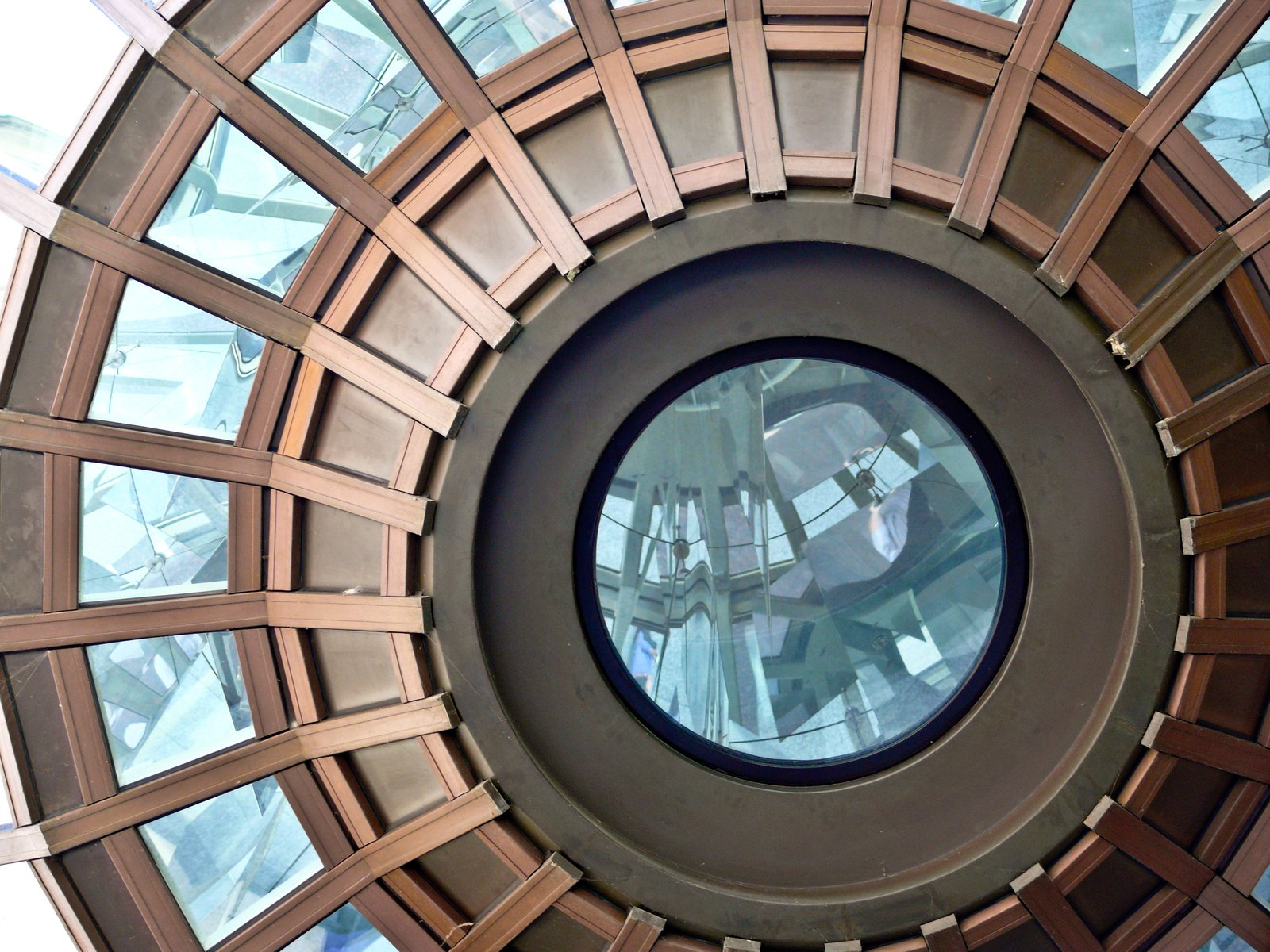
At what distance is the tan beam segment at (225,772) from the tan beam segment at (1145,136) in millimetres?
4755

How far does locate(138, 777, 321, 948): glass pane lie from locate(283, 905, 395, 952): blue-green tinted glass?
1.10 ft

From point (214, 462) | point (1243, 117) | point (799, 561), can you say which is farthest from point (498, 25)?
point (1243, 117)

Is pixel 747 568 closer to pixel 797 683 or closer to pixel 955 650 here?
pixel 797 683

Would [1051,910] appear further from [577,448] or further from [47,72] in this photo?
[47,72]

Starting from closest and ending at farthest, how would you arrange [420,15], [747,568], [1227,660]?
[420,15]
[1227,660]
[747,568]

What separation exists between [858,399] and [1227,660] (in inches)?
114

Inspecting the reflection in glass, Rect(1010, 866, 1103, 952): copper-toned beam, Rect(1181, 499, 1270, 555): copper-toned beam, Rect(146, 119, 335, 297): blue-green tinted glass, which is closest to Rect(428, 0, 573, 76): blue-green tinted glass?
Rect(146, 119, 335, 297): blue-green tinted glass

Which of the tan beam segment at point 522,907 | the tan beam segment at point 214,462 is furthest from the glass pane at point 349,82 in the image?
the tan beam segment at point 522,907

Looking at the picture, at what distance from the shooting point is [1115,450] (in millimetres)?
5379

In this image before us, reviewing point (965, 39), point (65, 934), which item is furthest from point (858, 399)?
point (65, 934)

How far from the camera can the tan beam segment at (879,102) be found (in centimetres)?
514

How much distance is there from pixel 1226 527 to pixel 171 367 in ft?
22.1

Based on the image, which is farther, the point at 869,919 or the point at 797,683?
the point at 797,683

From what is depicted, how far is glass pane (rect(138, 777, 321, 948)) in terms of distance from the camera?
18.4ft
